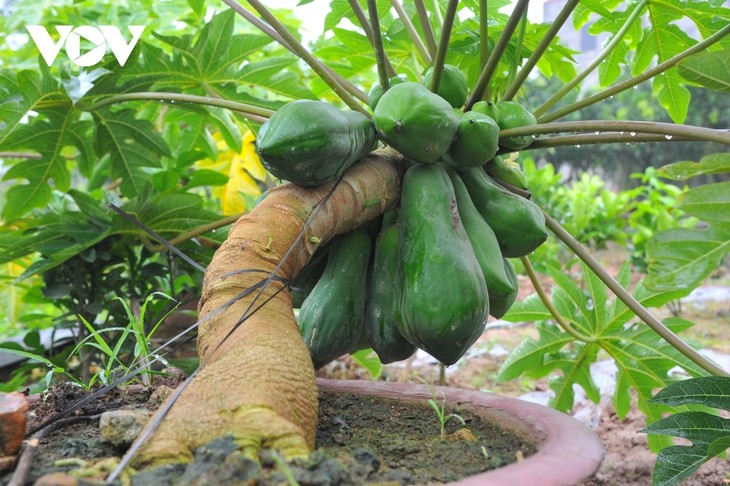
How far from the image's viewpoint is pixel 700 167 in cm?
117

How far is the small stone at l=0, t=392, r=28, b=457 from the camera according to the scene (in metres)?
0.72

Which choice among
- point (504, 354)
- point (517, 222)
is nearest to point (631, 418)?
point (504, 354)

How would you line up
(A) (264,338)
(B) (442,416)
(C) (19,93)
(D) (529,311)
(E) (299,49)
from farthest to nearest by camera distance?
1. (D) (529,311)
2. (C) (19,93)
3. (E) (299,49)
4. (B) (442,416)
5. (A) (264,338)

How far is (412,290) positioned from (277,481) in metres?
0.39

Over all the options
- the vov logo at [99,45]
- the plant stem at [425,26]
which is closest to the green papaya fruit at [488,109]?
the plant stem at [425,26]

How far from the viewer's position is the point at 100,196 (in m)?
2.38

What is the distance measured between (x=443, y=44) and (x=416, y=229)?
0.36 m

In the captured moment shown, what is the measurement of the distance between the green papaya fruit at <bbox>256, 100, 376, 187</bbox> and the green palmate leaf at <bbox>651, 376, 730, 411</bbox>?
0.70m

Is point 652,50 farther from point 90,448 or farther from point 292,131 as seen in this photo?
point 90,448

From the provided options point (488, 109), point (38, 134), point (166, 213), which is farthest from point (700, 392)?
point (38, 134)

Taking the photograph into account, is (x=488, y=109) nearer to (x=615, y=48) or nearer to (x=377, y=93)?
(x=377, y=93)

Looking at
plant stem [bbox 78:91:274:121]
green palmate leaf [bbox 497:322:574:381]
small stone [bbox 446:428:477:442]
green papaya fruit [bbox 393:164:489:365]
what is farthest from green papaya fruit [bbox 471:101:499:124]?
green palmate leaf [bbox 497:322:574:381]

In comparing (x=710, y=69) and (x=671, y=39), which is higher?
(x=671, y=39)

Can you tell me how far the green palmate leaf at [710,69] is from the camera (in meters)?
1.17
